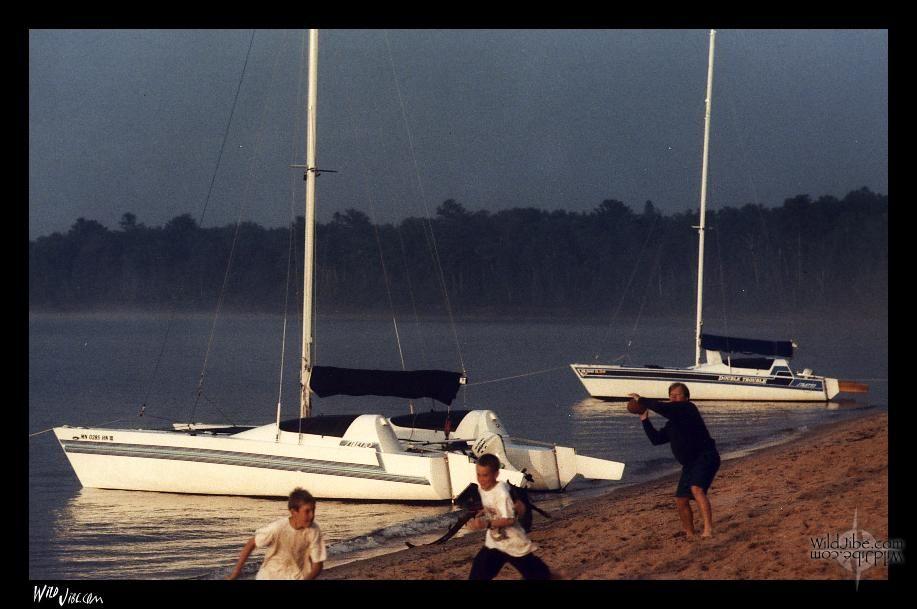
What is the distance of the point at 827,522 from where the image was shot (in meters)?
13.4

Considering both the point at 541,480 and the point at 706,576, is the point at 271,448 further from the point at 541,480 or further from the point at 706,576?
the point at 706,576

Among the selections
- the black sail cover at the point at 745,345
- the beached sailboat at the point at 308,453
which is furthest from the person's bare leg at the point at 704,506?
the black sail cover at the point at 745,345

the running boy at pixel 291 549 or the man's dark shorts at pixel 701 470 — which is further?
the man's dark shorts at pixel 701 470

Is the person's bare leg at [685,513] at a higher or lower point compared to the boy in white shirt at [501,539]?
lower

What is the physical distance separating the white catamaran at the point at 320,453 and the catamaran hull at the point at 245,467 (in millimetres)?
18

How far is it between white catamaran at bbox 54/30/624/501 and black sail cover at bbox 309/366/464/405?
0.06ft

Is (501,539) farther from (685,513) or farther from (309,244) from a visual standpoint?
(309,244)

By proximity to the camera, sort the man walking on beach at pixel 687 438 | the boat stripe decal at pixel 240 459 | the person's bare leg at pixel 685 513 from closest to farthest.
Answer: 1. the man walking on beach at pixel 687 438
2. the person's bare leg at pixel 685 513
3. the boat stripe decal at pixel 240 459

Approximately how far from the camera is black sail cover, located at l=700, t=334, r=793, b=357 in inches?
1658

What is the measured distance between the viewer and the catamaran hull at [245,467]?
20.2 meters

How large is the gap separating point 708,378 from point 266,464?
2260 centimetres

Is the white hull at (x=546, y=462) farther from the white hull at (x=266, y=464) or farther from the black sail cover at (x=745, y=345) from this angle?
the black sail cover at (x=745, y=345)

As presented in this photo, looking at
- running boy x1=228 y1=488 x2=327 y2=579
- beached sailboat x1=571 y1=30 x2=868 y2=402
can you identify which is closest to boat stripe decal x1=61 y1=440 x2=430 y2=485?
running boy x1=228 y1=488 x2=327 y2=579
